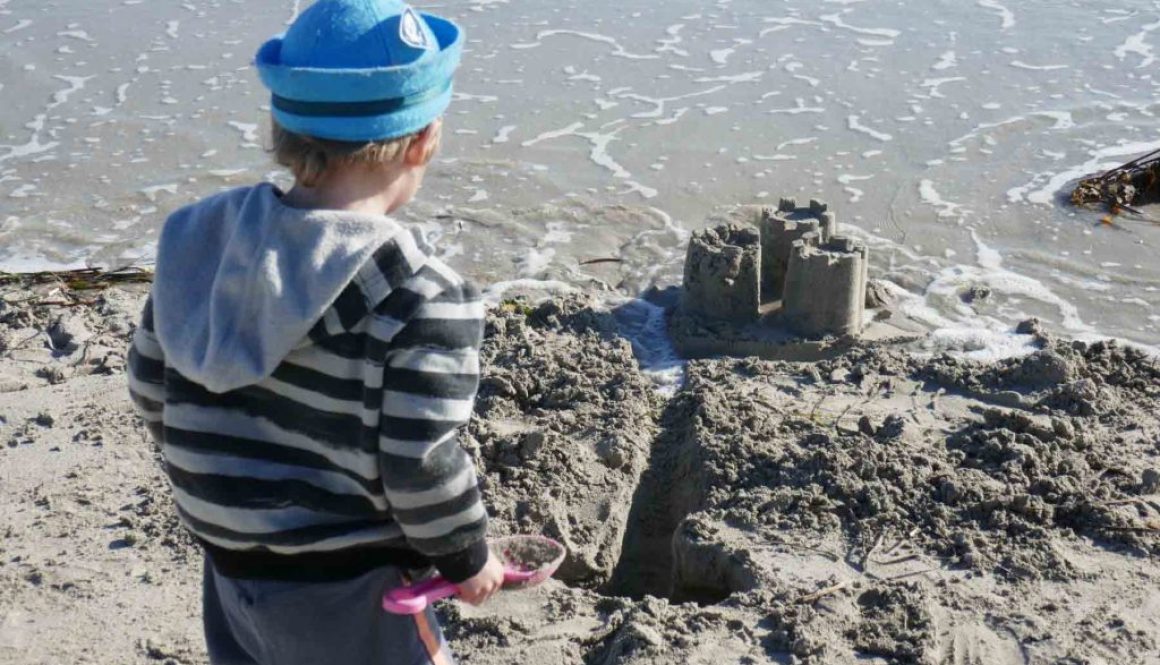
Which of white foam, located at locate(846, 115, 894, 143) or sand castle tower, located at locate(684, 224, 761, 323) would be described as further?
white foam, located at locate(846, 115, 894, 143)

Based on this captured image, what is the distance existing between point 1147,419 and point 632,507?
172 cm

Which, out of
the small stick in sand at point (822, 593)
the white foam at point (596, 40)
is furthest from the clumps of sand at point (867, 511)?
the white foam at point (596, 40)

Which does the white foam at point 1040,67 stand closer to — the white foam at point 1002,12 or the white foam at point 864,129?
the white foam at point 1002,12

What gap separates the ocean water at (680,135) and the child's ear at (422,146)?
3.59 meters

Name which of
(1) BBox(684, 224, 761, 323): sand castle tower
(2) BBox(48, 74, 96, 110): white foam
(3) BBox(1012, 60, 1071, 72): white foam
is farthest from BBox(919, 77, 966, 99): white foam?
(2) BBox(48, 74, 96, 110): white foam

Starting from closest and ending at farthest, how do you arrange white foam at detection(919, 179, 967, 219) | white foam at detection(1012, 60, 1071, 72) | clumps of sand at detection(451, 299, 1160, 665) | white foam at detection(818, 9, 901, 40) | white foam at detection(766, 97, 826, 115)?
clumps of sand at detection(451, 299, 1160, 665)
white foam at detection(919, 179, 967, 219)
white foam at detection(766, 97, 826, 115)
white foam at detection(1012, 60, 1071, 72)
white foam at detection(818, 9, 901, 40)

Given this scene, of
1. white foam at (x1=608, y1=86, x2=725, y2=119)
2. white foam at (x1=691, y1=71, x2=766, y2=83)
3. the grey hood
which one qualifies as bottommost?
white foam at (x1=608, y1=86, x2=725, y2=119)

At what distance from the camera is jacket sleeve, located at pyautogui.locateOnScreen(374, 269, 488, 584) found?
182 cm

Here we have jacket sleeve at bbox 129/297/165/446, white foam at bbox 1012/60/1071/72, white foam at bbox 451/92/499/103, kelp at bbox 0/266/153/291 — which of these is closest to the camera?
jacket sleeve at bbox 129/297/165/446

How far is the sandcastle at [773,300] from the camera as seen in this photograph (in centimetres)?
494

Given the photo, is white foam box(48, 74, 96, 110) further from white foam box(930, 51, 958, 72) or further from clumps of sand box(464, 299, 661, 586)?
white foam box(930, 51, 958, 72)

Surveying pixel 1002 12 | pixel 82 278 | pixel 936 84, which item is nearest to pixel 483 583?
pixel 82 278

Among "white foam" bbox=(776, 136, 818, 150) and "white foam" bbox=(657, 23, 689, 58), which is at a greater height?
"white foam" bbox=(776, 136, 818, 150)

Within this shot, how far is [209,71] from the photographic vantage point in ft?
29.9
